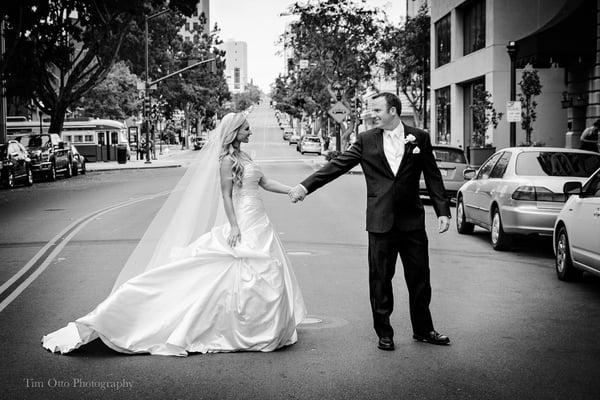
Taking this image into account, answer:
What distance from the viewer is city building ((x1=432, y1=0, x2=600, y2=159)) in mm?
27031

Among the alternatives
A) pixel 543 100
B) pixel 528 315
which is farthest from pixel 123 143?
pixel 528 315

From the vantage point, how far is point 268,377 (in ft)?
19.9

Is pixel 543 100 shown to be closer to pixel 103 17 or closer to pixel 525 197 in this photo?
pixel 103 17

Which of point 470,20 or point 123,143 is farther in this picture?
→ point 123,143

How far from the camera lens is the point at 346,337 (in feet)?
24.1

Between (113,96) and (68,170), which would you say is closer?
(68,170)

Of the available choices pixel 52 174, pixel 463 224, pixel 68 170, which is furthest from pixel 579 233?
pixel 68 170

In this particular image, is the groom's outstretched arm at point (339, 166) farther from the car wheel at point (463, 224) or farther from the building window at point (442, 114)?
the building window at point (442, 114)

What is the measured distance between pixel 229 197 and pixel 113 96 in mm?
70741

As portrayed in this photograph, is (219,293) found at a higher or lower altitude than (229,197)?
lower

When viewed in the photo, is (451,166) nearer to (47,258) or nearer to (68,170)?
(47,258)

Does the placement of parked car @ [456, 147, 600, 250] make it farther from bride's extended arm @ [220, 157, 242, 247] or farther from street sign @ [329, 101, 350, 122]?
Result: street sign @ [329, 101, 350, 122]

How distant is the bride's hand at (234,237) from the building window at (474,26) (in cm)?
3240

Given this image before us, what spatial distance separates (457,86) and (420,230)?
36288 millimetres
